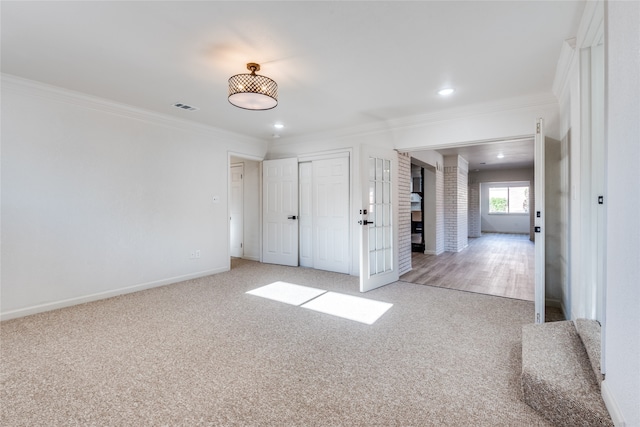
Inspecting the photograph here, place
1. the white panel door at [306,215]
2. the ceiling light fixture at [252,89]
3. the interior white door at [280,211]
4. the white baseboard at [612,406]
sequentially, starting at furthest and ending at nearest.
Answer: the interior white door at [280,211], the white panel door at [306,215], the ceiling light fixture at [252,89], the white baseboard at [612,406]

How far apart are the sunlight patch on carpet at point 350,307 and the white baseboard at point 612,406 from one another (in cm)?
176

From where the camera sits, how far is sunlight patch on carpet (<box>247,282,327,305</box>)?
12.4 ft

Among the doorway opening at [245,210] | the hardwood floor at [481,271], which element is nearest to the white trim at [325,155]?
the doorway opening at [245,210]

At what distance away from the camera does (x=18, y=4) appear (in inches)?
77.8

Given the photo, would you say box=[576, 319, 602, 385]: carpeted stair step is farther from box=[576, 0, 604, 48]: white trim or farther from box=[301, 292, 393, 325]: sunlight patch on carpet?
box=[576, 0, 604, 48]: white trim

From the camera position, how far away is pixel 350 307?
3473 mm

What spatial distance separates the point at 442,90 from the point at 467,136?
97 cm

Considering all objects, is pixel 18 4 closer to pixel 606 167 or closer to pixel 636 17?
pixel 636 17

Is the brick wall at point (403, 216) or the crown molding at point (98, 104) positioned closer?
the crown molding at point (98, 104)

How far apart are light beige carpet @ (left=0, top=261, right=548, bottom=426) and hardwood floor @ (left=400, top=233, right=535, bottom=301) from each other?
2.44ft

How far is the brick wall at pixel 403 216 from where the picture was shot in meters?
5.14

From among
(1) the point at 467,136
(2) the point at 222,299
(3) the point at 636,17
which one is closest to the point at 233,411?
(2) the point at 222,299

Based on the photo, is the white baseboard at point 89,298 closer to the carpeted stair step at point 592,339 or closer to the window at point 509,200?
the carpeted stair step at point 592,339

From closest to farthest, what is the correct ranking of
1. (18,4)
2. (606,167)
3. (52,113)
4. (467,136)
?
1. (606,167)
2. (18,4)
3. (52,113)
4. (467,136)
